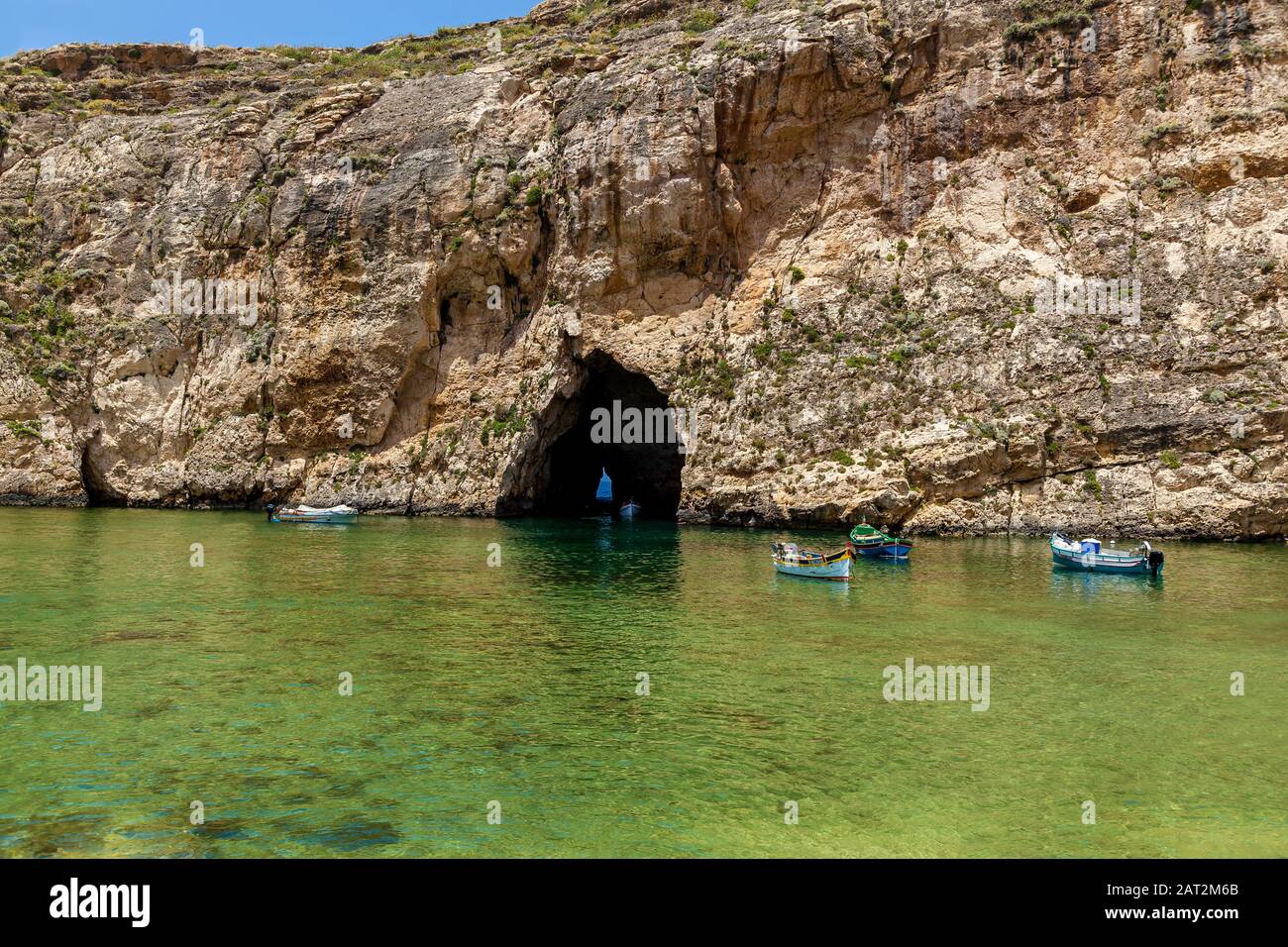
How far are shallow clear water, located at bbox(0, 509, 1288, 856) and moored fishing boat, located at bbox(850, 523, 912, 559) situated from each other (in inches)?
301

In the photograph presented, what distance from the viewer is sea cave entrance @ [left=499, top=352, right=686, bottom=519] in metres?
57.3

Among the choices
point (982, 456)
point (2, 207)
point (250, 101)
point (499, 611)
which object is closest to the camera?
point (499, 611)

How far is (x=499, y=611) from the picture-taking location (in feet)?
73.0

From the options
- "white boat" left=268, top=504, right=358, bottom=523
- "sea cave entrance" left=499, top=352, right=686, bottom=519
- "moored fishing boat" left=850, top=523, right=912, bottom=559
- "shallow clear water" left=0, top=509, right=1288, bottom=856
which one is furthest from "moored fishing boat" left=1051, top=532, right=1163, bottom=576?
"white boat" left=268, top=504, right=358, bottom=523

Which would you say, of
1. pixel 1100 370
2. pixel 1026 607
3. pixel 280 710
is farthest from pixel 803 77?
pixel 280 710

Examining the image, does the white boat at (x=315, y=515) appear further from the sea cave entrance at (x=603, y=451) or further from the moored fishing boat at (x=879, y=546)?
the moored fishing boat at (x=879, y=546)

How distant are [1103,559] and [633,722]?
24.4m

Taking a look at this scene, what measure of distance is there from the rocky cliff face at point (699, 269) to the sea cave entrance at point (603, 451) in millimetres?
409

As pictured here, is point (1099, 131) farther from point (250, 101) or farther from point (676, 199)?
point (250, 101)

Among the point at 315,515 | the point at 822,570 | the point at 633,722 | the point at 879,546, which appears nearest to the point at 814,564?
the point at 822,570

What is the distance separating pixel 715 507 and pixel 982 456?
47.7ft

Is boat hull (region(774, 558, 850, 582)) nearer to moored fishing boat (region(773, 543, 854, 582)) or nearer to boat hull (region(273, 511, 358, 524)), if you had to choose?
moored fishing boat (region(773, 543, 854, 582))

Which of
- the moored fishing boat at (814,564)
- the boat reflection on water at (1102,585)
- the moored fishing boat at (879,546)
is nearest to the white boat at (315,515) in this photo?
the moored fishing boat at (879,546)

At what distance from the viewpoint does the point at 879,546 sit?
34.9 m
